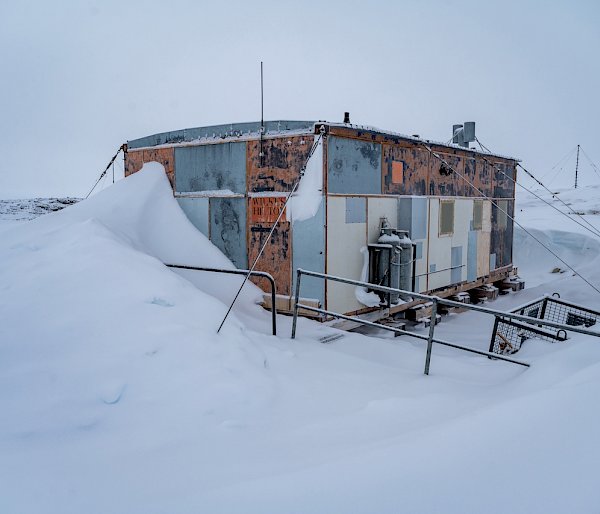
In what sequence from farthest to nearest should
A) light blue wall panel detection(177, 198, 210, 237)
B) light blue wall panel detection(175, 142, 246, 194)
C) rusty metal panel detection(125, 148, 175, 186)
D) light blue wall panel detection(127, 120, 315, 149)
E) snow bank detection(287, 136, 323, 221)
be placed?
1. rusty metal panel detection(125, 148, 175, 186)
2. light blue wall panel detection(177, 198, 210, 237)
3. light blue wall panel detection(175, 142, 246, 194)
4. light blue wall panel detection(127, 120, 315, 149)
5. snow bank detection(287, 136, 323, 221)

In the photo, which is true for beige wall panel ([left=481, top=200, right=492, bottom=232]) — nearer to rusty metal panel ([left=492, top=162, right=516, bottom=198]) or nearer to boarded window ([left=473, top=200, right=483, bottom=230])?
boarded window ([left=473, top=200, right=483, bottom=230])

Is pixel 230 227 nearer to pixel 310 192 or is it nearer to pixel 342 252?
pixel 310 192

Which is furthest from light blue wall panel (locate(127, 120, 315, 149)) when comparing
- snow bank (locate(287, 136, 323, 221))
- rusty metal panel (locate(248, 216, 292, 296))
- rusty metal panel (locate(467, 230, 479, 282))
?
rusty metal panel (locate(467, 230, 479, 282))

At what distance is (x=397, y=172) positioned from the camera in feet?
30.6

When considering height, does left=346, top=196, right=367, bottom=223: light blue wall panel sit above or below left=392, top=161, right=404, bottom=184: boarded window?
below

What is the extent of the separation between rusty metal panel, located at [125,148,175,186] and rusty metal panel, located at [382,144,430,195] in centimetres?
407

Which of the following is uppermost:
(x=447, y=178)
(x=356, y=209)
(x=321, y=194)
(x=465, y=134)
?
(x=465, y=134)

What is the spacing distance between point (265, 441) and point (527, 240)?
18469mm

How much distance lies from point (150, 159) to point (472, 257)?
7540 millimetres

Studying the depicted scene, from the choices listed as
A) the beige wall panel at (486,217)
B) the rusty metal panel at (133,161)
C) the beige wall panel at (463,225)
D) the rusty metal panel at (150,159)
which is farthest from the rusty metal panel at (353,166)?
the beige wall panel at (486,217)

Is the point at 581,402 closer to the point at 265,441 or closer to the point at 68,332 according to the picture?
the point at 265,441

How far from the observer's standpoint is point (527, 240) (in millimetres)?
19609

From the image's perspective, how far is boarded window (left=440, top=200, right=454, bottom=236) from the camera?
1071 centimetres

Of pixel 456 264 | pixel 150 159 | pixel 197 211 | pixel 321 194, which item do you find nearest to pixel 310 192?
pixel 321 194
